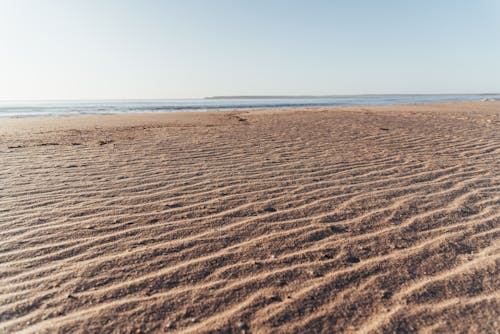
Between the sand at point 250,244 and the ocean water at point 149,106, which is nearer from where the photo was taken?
the sand at point 250,244

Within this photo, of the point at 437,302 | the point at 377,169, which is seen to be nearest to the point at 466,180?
the point at 377,169

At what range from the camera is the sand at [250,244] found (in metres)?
2.02

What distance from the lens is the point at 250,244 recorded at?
111 inches

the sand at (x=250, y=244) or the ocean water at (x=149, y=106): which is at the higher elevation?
the ocean water at (x=149, y=106)

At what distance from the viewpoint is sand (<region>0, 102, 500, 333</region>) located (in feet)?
6.64

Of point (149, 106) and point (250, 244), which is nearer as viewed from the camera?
point (250, 244)

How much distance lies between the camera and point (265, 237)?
2.93 m

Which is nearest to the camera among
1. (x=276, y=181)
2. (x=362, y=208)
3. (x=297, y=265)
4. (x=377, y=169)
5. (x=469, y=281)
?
(x=469, y=281)

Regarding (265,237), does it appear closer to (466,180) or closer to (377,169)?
(377,169)

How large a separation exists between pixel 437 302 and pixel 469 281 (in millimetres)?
401

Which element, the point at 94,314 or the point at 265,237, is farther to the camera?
the point at 265,237

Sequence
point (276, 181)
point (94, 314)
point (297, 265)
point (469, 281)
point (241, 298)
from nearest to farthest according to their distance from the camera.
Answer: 1. point (94, 314)
2. point (241, 298)
3. point (469, 281)
4. point (297, 265)
5. point (276, 181)

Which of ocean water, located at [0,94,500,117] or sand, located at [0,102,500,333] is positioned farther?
ocean water, located at [0,94,500,117]

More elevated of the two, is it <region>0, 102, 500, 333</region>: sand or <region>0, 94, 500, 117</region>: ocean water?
<region>0, 94, 500, 117</region>: ocean water
